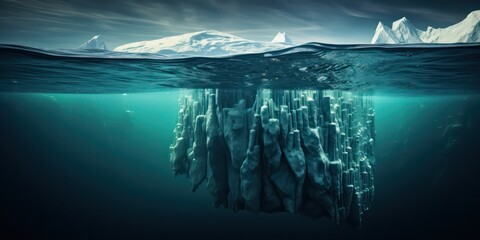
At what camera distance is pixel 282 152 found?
12031 millimetres

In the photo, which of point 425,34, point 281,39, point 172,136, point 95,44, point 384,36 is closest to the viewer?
point 425,34

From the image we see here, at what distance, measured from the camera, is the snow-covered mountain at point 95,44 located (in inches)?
355

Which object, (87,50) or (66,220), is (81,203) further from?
(87,50)

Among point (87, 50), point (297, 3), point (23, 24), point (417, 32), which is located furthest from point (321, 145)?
point (23, 24)

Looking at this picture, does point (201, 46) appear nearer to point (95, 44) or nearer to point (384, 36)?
point (95, 44)

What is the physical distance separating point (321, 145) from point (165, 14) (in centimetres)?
958

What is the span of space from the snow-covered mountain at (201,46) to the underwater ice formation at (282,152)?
10.6 feet

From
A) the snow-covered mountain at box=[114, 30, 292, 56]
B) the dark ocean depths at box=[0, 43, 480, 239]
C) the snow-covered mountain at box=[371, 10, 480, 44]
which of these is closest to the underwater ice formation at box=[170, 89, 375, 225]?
the dark ocean depths at box=[0, 43, 480, 239]

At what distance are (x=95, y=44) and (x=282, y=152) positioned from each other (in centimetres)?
934

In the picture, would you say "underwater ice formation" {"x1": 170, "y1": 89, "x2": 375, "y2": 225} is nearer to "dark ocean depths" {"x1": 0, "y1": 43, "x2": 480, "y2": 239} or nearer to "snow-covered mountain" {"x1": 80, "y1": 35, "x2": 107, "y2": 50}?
"dark ocean depths" {"x1": 0, "y1": 43, "x2": 480, "y2": 239}

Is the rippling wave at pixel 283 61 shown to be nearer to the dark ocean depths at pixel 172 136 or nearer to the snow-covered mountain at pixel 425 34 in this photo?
the dark ocean depths at pixel 172 136

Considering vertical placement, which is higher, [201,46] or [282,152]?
[201,46]

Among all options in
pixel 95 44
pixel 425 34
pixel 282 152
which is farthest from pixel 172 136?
pixel 425 34

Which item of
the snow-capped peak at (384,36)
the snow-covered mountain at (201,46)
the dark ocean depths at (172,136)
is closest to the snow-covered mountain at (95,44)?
the dark ocean depths at (172,136)
